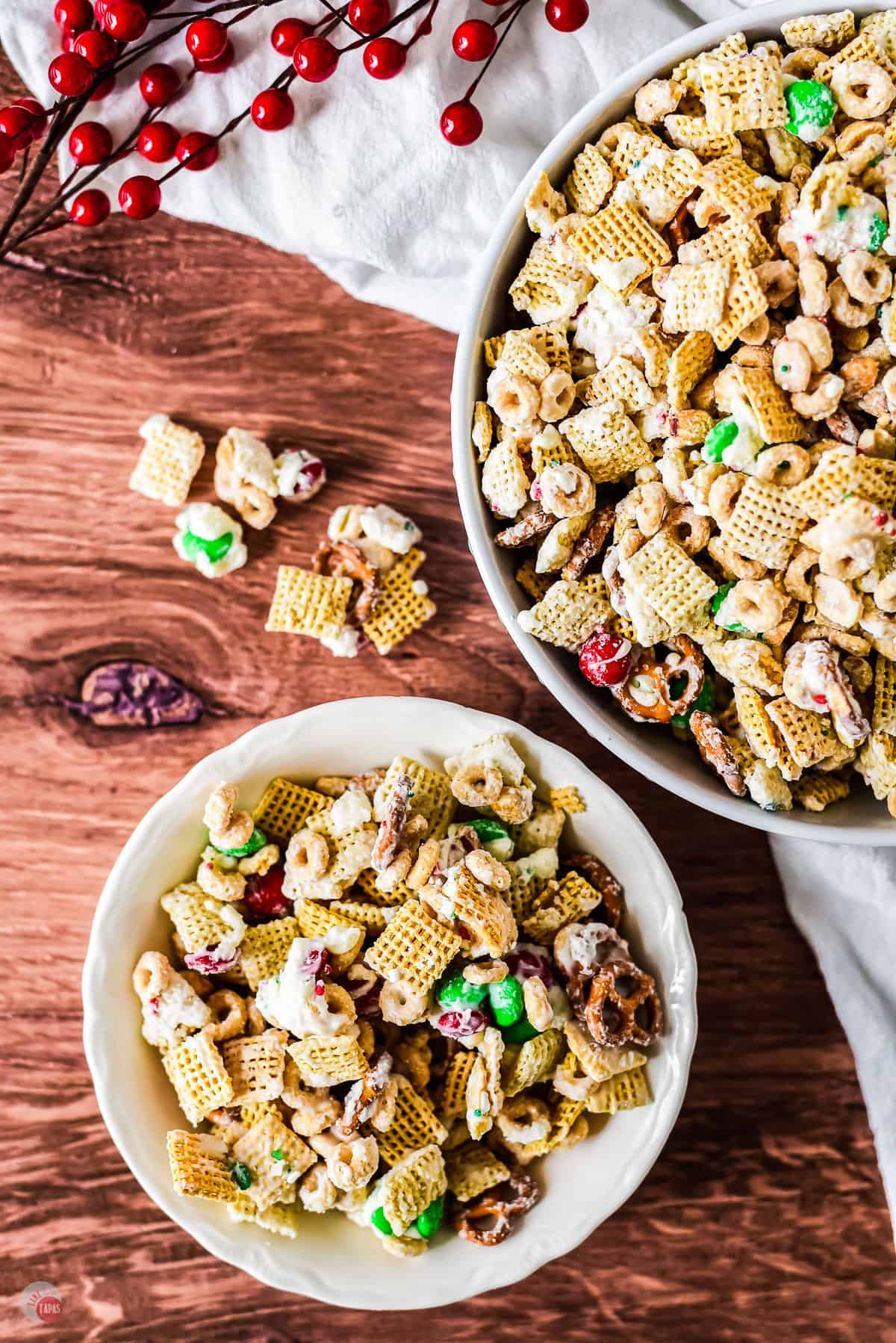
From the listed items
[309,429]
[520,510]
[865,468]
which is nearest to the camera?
[865,468]

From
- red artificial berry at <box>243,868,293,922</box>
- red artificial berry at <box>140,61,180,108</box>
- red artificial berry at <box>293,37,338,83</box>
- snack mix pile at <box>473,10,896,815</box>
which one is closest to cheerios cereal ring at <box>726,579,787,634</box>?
snack mix pile at <box>473,10,896,815</box>

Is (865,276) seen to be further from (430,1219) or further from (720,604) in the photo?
(430,1219)

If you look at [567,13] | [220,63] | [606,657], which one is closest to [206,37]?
[220,63]

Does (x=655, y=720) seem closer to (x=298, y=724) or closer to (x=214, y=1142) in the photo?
(x=298, y=724)

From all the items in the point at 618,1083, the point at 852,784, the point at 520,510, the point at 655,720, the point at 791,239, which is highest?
the point at 791,239

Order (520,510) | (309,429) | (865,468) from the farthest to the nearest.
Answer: (309,429), (520,510), (865,468)

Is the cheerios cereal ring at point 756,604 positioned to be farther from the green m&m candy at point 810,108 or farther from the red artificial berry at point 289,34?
the red artificial berry at point 289,34

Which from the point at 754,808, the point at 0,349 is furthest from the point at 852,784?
the point at 0,349
